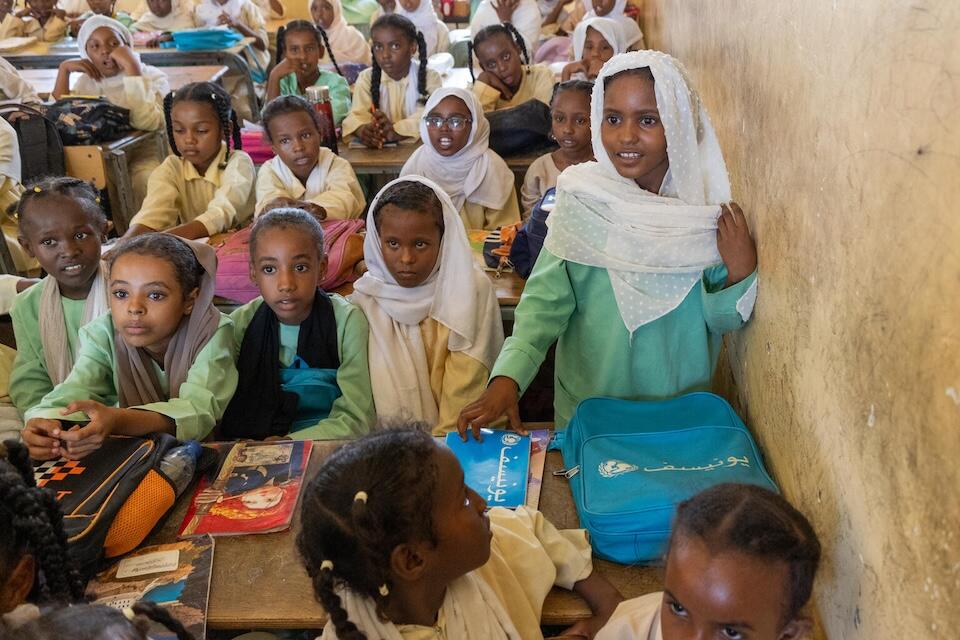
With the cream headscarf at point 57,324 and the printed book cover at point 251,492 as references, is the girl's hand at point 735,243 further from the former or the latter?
the cream headscarf at point 57,324

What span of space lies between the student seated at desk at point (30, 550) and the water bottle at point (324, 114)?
2.80m

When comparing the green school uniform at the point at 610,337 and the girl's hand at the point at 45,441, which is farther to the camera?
the green school uniform at the point at 610,337

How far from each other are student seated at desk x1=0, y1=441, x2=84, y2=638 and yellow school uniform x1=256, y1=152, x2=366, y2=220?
7.34 feet

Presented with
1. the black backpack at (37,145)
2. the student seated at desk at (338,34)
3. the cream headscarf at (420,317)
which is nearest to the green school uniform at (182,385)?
the cream headscarf at (420,317)

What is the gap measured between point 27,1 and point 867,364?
7.50 m

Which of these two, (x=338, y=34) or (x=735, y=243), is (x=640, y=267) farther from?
(x=338, y=34)

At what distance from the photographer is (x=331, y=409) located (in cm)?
218

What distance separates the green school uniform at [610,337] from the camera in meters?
1.81

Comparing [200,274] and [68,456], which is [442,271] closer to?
[200,274]

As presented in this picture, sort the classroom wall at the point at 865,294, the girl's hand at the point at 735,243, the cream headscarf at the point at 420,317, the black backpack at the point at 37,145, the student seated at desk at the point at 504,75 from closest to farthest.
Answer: the classroom wall at the point at 865,294 → the girl's hand at the point at 735,243 → the cream headscarf at the point at 420,317 → the black backpack at the point at 37,145 → the student seated at desk at the point at 504,75

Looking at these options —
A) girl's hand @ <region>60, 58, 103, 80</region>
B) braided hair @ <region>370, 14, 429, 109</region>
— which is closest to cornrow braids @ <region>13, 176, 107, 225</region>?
braided hair @ <region>370, 14, 429, 109</region>

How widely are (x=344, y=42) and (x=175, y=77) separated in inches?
74.0

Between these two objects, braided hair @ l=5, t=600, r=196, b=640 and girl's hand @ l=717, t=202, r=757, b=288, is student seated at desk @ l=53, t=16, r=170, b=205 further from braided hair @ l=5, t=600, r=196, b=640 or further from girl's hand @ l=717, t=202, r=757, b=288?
braided hair @ l=5, t=600, r=196, b=640

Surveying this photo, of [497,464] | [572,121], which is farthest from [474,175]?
[497,464]
